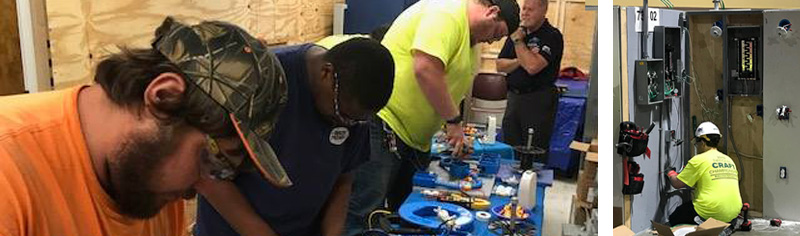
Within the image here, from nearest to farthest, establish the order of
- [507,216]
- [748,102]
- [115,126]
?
[115,126] → [507,216] → [748,102]

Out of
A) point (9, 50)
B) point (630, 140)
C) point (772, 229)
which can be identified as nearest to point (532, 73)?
point (9, 50)

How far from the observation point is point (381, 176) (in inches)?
45.8

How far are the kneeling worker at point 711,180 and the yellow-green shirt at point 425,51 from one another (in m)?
2.95

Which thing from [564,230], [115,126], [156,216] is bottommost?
[564,230]

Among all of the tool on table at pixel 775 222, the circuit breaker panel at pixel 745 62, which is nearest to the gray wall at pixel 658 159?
the circuit breaker panel at pixel 745 62

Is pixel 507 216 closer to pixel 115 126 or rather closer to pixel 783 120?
pixel 115 126

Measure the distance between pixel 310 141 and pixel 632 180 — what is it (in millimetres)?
2774

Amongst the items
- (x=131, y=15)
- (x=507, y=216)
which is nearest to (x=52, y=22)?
(x=131, y=15)

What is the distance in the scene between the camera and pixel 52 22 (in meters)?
0.88

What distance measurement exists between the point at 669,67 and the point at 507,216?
261 centimetres

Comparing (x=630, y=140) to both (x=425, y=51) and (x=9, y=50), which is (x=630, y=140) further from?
(x=9, y=50)

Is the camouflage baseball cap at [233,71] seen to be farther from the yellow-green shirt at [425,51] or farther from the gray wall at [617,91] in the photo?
the gray wall at [617,91]

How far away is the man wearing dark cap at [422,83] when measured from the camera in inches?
41.1

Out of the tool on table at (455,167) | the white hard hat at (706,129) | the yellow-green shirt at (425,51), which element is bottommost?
the white hard hat at (706,129)
